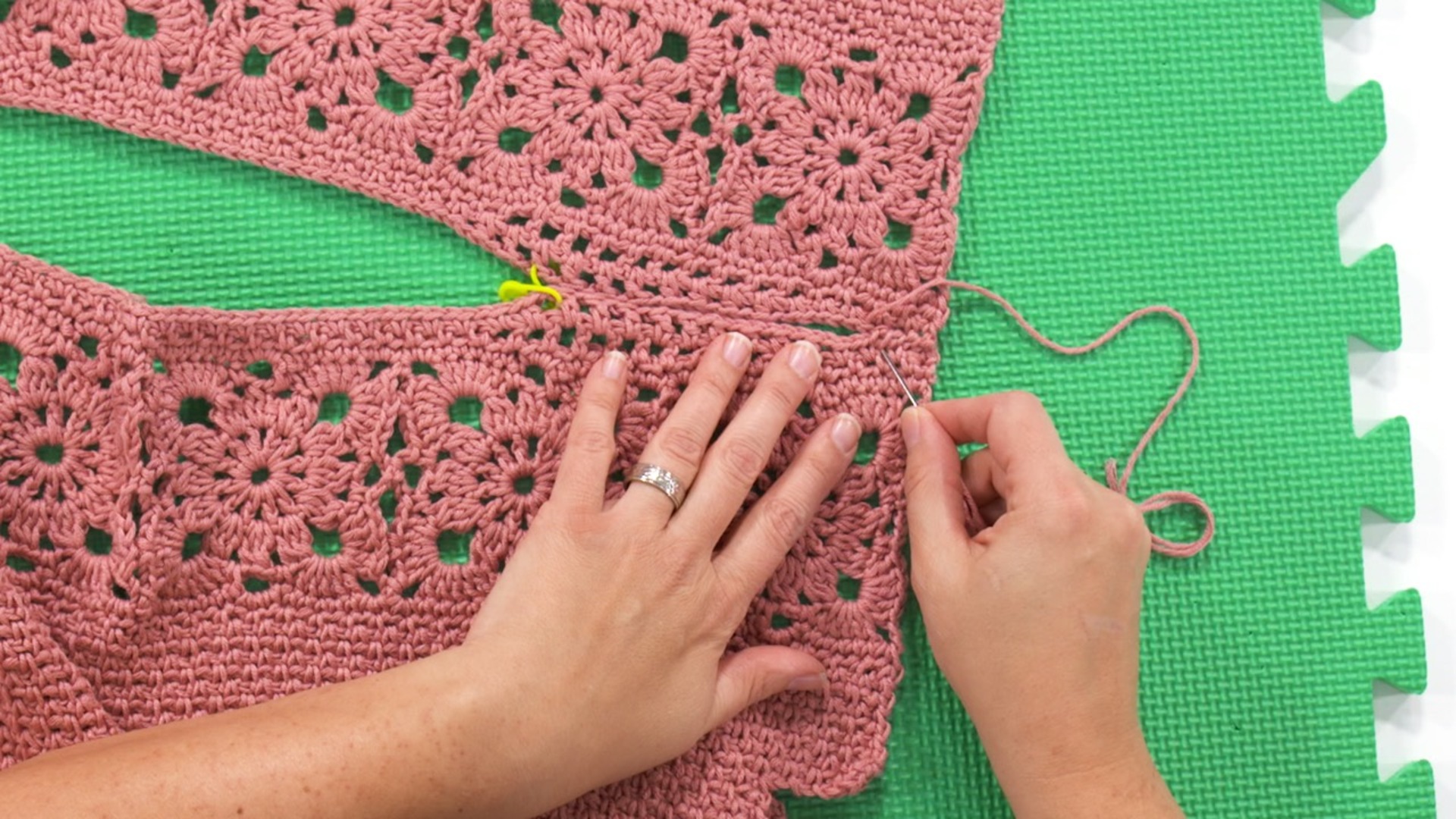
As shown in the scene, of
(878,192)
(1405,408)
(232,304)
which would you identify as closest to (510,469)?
(232,304)

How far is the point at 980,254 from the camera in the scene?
1.15m

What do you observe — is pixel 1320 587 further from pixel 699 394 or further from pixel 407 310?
pixel 407 310

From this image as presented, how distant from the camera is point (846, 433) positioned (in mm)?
1062

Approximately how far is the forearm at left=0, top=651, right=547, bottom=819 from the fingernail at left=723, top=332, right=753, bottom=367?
0.37m

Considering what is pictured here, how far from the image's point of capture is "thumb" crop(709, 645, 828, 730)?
3.38 feet

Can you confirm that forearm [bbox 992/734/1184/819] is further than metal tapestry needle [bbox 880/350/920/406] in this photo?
No

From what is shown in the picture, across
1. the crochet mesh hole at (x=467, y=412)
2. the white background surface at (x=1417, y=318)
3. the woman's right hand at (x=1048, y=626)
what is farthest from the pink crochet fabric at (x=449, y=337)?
the white background surface at (x=1417, y=318)

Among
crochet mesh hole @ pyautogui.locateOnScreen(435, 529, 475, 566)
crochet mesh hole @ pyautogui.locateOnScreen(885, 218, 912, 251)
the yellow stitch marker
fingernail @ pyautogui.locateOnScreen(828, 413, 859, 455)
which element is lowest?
crochet mesh hole @ pyautogui.locateOnScreen(435, 529, 475, 566)

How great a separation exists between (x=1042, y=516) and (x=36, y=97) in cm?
103

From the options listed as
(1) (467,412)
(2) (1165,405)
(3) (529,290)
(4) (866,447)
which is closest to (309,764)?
(1) (467,412)

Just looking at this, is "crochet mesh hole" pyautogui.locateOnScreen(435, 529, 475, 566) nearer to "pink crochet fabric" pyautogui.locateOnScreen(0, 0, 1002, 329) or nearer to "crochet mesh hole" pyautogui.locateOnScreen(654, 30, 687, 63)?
"pink crochet fabric" pyautogui.locateOnScreen(0, 0, 1002, 329)

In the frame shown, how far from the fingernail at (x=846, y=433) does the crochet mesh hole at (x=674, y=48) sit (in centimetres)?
40

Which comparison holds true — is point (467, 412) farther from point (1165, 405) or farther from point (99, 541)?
point (1165, 405)

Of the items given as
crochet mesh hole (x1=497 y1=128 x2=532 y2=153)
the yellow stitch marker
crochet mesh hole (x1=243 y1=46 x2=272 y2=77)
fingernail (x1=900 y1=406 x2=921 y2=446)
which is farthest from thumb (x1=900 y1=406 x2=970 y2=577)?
crochet mesh hole (x1=243 y1=46 x2=272 y2=77)
